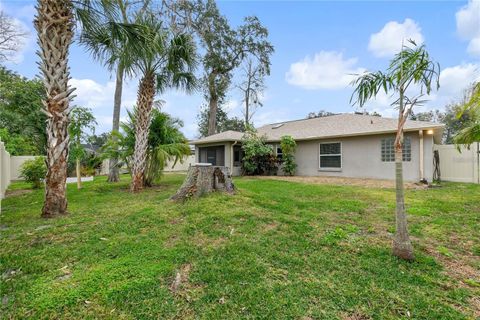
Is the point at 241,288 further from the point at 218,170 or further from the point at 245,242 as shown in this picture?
the point at 218,170

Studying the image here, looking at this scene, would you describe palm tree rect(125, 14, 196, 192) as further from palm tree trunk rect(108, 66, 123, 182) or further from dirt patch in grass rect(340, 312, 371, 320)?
dirt patch in grass rect(340, 312, 371, 320)

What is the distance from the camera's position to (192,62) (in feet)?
28.0

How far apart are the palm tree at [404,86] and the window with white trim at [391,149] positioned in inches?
353

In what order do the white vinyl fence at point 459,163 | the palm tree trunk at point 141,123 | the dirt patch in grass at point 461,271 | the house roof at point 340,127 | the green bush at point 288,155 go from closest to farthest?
the dirt patch in grass at point 461,271 < the palm tree trunk at point 141,123 < the house roof at point 340,127 < the white vinyl fence at point 459,163 < the green bush at point 288,155

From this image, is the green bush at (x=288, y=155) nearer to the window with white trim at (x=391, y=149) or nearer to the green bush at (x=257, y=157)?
the green bush at (x=257, y=157)

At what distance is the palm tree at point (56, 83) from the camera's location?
4844 mm

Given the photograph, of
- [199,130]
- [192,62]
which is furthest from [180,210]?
[199,130]

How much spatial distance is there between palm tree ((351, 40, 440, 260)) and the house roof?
27.1 ft

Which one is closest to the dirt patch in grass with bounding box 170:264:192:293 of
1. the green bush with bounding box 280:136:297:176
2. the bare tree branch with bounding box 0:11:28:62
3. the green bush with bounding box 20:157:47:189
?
the green bush with bounding box 20:157:47:189

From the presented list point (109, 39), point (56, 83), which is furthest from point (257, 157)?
point (56, 83)

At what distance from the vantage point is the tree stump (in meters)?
5.82

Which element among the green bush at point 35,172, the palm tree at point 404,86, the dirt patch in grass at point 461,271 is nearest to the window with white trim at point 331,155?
the dirt patch in grass at point 461,271

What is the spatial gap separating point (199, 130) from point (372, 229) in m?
26.3

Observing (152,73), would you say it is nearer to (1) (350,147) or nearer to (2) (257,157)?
Answer: (2) (257,157)
